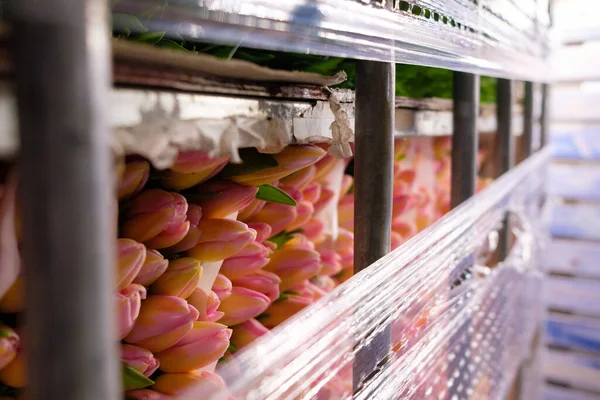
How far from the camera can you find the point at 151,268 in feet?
1.40

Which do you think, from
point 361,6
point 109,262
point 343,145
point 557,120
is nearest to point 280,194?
point 343,145

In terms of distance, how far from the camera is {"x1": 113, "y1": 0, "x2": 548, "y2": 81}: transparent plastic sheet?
28 centimetres

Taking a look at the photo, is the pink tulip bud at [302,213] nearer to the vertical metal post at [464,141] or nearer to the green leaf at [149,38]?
the green leaf at [149,38]

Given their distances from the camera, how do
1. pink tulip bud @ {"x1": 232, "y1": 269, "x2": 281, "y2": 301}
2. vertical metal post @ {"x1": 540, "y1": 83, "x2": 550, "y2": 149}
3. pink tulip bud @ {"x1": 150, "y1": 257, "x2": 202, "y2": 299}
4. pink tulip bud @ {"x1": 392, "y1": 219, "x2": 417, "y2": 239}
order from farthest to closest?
vertical metal post @ {"x1": 540, "y1": 83, "x2": 550, "y2": 149}
pink tulip bud @ {"x1": 392, "y1": 219, "x2": 417, "y2": 239}
pink tulip bud @ {"x1": 232, "y1": 269, "x2": 281, "y2": 301}
pink tulip bud @ {"x1": 150, "y1": 257, "x2": 202, "y2": 299}

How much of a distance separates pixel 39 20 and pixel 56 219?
0.22ft

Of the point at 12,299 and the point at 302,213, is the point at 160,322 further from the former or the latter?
Result: the point at 302,213

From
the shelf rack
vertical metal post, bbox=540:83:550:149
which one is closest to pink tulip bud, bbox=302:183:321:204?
the shelf rack

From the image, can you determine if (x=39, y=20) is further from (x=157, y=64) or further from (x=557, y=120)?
(x=557, y=120)

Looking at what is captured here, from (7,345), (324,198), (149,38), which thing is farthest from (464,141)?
(7,345)

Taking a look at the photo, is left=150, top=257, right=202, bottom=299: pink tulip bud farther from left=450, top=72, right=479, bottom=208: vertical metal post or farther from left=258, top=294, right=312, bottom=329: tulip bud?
left=450, top=72, right=479, bottom=208: vertical metal post

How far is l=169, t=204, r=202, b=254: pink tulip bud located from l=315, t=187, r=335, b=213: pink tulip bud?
0.24 metres

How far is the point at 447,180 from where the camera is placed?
1220mm

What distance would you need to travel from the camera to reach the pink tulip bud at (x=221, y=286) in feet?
1.71

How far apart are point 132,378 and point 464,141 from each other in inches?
28.2
